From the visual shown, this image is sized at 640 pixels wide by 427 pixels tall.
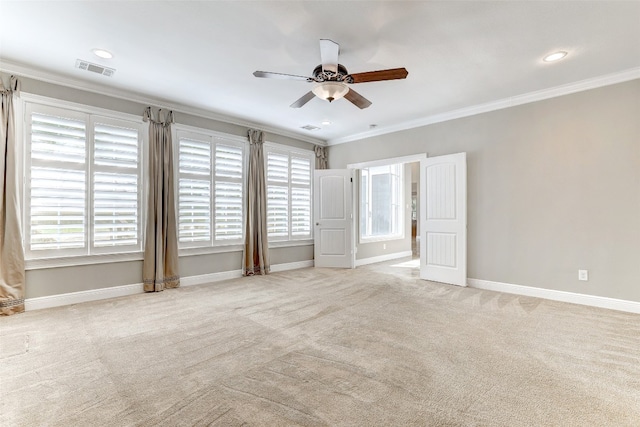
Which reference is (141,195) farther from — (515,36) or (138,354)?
(515,36)

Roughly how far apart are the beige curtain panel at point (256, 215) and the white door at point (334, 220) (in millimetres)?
1324

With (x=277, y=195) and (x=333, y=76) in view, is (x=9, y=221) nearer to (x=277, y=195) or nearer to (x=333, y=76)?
(x=277, y=195)

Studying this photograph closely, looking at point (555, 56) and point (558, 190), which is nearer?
point (555, 56)

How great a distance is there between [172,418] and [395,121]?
5.29 meters

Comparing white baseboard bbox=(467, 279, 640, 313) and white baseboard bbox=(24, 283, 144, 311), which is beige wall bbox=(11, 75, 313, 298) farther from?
white baseboard bbox=(467, 279, 640, 313)

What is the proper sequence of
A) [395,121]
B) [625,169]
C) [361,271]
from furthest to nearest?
[361,271] < [395,121] < [625,169]

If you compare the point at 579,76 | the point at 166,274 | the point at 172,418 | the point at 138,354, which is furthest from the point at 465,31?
the point at 166,274

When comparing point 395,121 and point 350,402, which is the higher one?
point 395,121

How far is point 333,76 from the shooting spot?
2990 millimetres

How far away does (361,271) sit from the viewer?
6.11 m

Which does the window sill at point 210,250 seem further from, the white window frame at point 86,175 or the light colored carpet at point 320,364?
the light colored carpet at point 320,364

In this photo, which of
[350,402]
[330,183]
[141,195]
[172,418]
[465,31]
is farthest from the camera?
[330,183]

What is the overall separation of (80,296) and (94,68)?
9.45 feet

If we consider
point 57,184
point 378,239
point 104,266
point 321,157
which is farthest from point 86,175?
point 378,239
